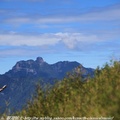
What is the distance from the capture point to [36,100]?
37.0 metres

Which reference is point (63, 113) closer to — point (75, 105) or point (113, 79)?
point (75, 105)

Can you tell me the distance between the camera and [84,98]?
82.7 ft

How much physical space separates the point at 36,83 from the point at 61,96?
117 inches

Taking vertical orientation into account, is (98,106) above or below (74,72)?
below

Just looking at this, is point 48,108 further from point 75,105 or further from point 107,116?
point 107,116

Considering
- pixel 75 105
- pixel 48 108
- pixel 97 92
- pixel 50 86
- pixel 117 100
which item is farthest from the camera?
pixel 50 86

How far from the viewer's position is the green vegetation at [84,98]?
58.6ft

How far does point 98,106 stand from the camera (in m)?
20.1

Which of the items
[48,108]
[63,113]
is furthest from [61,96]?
[63,113]

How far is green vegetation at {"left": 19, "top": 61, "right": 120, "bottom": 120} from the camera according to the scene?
704 inches

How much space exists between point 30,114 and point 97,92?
11916 millimetres

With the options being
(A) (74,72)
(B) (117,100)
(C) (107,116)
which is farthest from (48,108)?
(B) (117,100)

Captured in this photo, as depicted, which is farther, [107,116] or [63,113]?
[63,113]

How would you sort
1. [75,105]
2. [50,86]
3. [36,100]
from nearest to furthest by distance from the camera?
[75,105], [36,100], [50,86]
